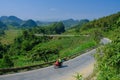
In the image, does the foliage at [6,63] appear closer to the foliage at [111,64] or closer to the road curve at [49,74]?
the road curve at [49,74]

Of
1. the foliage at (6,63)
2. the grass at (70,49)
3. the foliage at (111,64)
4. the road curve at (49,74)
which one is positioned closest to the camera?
the foliage at (111,64)

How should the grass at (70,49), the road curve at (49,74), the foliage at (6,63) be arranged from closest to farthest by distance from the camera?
the road curve at (49,74) → the foliage at (6,63) → the grass at (70,49)

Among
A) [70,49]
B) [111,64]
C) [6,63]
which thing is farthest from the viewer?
[70,49]

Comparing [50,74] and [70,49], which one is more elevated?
[50,74]

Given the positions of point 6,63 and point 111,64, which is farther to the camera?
point 6,63

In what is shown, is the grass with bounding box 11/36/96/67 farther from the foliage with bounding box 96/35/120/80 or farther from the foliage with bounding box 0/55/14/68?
the foliage with bounding box 96/35/120/80

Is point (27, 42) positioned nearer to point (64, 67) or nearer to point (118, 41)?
point (64, 67)

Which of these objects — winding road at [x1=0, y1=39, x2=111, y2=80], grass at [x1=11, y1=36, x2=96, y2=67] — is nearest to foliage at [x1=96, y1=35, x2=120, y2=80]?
winding road at [x1=0, y1=39, x2=111, y2=80]

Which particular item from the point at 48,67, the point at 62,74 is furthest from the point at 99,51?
the point at 48,67

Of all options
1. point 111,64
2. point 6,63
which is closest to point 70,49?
point 6,63

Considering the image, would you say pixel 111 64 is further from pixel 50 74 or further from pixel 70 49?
pixel 70 49

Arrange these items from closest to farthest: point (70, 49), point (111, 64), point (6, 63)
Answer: point (111, 64) → point (6, 63) → point (70, 49)

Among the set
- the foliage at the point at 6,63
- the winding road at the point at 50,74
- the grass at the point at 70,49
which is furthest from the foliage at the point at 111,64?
the foliage at the point at 6,63

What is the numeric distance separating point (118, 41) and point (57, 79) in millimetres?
12642
